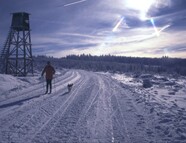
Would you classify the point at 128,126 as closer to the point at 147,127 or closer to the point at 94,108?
the point at 147,127

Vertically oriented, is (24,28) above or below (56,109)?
above

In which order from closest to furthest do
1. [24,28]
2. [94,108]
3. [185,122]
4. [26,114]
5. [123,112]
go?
[185,122] < [26,114] < [123,112] < [94,108] < [24,28]

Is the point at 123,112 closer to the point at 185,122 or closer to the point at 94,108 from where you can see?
the point at 94,108

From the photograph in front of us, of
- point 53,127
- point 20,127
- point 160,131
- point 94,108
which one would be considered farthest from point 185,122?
point 20,127

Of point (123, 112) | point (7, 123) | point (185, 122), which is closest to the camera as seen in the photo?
point (7, 123)

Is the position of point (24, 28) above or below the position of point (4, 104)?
above

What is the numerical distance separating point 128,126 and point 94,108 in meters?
2.96

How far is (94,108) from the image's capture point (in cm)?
1012

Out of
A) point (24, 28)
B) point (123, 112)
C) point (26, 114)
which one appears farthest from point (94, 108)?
point (24, 28)

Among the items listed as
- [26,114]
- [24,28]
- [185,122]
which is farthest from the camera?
[24,28]

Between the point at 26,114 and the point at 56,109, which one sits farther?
the point at 56,109

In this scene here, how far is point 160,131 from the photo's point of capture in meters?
6.88

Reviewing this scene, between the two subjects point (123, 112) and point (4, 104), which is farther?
point (4, 104)

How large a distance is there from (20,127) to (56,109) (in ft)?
9.25
